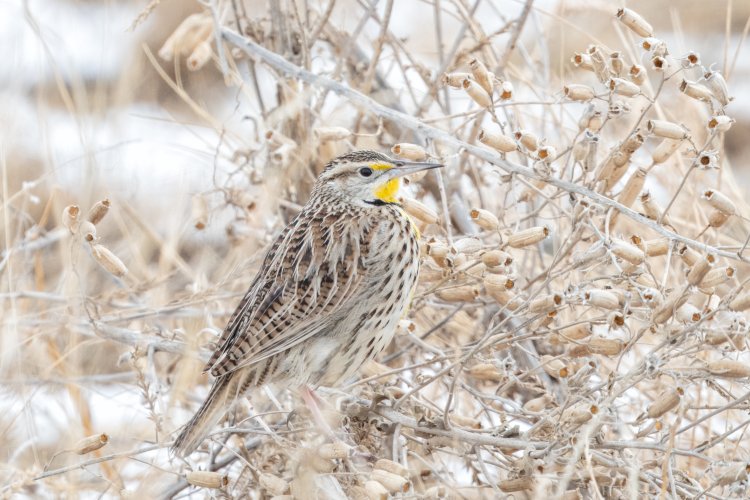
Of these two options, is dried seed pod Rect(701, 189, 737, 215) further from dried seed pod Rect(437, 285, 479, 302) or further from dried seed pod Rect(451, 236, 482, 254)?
dried seed pod Rect(437, 285, 479, 302)

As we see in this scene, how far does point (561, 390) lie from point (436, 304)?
0.51 meters

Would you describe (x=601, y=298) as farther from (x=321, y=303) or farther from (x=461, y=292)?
(x=321, y=303)

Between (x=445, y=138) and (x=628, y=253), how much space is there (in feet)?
2.42

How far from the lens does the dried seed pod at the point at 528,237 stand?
2.78m

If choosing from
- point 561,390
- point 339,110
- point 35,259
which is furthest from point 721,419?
point 35,259

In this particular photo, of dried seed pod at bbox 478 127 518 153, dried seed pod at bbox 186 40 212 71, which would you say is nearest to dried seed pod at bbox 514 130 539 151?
dried seed pod at bbox 478 127 518 153

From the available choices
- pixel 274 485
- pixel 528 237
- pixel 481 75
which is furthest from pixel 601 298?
pixel 274 485

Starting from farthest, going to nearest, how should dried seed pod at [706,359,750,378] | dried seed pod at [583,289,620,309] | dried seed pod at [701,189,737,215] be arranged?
dried seed pod at [701,189,737,215], dried seed pod at [583,289,620,309], dried seed pod at [706,359,750,378]

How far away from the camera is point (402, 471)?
2.47 metres

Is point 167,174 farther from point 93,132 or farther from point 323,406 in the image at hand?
point 323,406

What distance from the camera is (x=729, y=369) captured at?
7.85 ft

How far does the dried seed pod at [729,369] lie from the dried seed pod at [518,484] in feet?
1.52

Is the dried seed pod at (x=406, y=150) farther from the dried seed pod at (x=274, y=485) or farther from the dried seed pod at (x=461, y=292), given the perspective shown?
the dried seed pod at (x=274, y=485)

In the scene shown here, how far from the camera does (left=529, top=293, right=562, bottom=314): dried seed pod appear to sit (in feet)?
8.36
